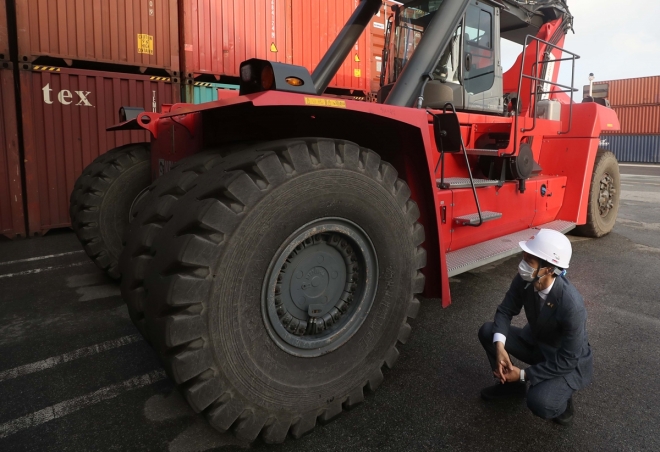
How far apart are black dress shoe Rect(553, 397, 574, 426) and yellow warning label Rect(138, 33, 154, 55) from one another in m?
8.06

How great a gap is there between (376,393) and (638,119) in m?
39.2

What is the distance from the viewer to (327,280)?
2.36 metres

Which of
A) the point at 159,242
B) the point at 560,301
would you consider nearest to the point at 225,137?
the point at 159,242

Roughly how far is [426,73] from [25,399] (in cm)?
330

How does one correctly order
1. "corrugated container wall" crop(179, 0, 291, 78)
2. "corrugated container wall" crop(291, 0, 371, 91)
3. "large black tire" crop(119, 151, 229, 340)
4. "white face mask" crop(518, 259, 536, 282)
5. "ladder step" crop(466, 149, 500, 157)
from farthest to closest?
"corrugated container wall" crop(291, 0, 371, 91), "corrugated container wall" crop(179, 0, 291, 78), "ladder step" crop(466, 149, 500, 157), "white face mask" crop(518, 259, 536, 282), "large black tire" crop(119, 151, 229, 340)

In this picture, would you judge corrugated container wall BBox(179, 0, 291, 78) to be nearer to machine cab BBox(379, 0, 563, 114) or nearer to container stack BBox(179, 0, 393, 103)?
container stack BBox(179, 0, 393, 103)

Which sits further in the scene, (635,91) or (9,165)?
(635,91)

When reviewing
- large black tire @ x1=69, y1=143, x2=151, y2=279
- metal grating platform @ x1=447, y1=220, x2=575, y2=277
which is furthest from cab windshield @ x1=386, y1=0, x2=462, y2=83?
large black tire @ x1=69, y1=143, x2=151, y2=279

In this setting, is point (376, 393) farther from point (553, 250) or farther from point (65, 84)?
point (65, 84)

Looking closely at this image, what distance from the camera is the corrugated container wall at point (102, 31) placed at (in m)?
6.75

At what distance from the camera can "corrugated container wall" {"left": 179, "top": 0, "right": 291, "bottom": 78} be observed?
805 cm

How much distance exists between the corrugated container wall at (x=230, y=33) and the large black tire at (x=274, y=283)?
6.47 meters

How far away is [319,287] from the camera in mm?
2338

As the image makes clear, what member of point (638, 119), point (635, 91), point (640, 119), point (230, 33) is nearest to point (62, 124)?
point (230, 33)
